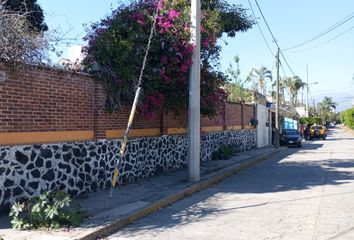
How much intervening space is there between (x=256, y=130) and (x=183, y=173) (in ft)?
61.8

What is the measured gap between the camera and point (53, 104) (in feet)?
34.9

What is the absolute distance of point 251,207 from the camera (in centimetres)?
1072

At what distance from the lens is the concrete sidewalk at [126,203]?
7.62 meters

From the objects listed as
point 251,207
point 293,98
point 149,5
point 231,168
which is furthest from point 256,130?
point 293,98

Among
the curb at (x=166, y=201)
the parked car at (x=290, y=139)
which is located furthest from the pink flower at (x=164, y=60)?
the parked car at (x=290, y=139)

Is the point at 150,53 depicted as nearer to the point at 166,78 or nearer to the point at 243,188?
the point at 166,78

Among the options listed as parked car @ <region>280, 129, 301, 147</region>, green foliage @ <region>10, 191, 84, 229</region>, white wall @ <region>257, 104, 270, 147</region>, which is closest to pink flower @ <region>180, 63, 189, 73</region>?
green foliage @ <region>10, 191, 84, 229</region>

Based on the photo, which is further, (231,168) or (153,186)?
(231,168)

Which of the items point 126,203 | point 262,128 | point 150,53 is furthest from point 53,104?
point 262,128

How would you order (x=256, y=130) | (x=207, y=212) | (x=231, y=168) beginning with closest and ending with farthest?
(x=207, y=212) < (x=231, y=168) < (x=256, y=130)

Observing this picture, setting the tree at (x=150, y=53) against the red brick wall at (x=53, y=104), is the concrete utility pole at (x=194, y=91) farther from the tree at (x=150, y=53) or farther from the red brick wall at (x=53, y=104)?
the red brick wall at (x=53, y=104)

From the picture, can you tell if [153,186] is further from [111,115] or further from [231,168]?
[231,168]

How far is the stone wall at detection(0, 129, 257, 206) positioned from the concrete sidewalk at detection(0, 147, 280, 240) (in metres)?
0.37

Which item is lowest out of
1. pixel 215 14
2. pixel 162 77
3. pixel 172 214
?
pixel 172 214
